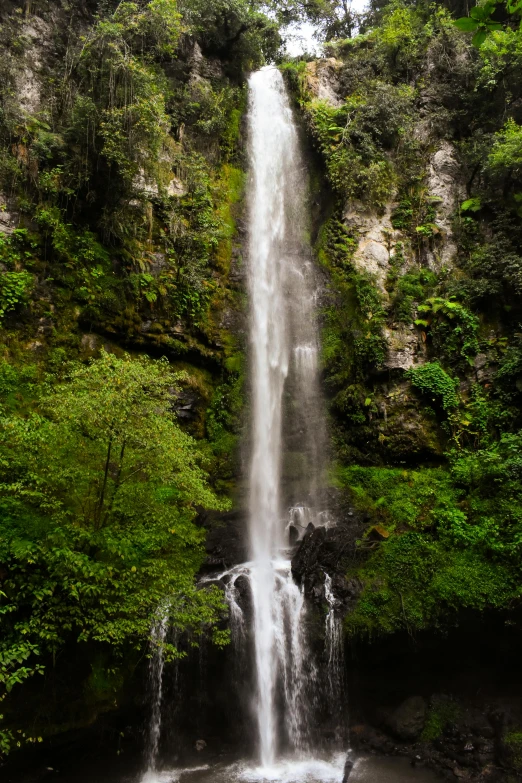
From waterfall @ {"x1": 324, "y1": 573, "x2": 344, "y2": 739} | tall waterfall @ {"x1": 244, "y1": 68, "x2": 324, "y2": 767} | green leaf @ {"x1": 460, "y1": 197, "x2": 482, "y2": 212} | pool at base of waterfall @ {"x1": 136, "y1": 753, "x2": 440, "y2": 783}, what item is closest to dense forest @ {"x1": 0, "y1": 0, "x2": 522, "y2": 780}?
green leaf @ {"x1": 460, "y1": 197, "x2": 482, "y2": 212}

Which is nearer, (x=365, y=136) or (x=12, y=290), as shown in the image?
(x=12, y=290)

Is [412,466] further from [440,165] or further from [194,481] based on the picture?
[440,165]

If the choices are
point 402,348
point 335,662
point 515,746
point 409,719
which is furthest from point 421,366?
point 515,746

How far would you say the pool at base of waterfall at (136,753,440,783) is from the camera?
25.1ft

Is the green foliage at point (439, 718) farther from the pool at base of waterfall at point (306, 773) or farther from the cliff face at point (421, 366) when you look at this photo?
the pool at base of waterfall at point (306, 773)

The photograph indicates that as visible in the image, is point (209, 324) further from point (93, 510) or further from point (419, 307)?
point (93, 510)

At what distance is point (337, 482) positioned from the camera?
1277 cm

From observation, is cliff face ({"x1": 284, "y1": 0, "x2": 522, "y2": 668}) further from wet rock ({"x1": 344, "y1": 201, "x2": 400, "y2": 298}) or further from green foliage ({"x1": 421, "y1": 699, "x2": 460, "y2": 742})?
green foliage ({"x1": 421, "y1": 699, "x2": 460, "y2": 742})

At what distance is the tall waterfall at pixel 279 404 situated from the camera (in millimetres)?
8773

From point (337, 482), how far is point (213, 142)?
12.2 meters

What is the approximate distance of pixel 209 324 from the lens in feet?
46.2

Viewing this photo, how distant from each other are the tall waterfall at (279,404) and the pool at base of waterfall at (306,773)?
324 mm

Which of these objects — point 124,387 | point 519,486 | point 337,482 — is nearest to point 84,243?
point 124,387

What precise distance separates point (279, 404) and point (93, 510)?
7.53 metres
